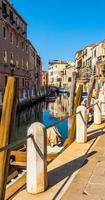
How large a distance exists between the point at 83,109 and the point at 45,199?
4.70 metres

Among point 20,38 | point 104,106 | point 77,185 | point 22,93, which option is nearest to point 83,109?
point 77,185

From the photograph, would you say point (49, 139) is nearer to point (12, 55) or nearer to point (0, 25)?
point (0, 25)

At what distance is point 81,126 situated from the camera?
917 centimetres

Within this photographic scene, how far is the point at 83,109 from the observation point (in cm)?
927

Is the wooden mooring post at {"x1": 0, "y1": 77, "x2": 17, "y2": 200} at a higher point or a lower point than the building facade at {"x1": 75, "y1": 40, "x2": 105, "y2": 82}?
lower

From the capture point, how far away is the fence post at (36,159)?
4984mm

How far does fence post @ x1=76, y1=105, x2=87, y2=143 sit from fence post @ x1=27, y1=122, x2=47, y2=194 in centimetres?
401

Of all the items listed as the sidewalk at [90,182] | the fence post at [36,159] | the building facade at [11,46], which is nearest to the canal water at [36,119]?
the building facade at [11,46]

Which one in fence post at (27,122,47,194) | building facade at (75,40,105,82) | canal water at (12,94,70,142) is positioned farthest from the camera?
building facade at (75,40,105,82)

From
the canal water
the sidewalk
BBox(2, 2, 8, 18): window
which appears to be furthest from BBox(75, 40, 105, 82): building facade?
the sidewalk

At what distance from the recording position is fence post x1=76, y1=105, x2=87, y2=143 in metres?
9.09

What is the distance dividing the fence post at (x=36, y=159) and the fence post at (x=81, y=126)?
158 inches

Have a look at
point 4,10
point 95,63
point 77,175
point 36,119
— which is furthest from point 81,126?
point 95,63

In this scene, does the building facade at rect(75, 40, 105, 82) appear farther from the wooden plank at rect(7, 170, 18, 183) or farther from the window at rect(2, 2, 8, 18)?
the wooden plank at rect(7, 170, 18, 183)
